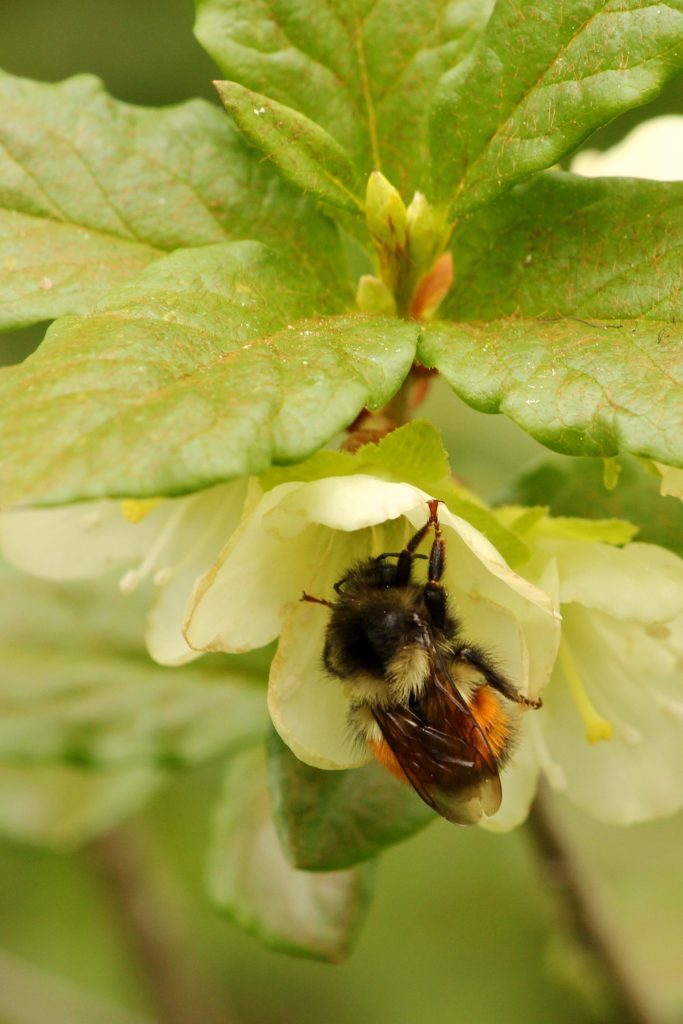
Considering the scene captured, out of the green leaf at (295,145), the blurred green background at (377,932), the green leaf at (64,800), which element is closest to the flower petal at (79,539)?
the green leaf at (295,145)

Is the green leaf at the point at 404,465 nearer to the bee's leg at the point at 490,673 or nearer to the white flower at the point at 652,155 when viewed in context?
the bee's leg at the point at 490,673

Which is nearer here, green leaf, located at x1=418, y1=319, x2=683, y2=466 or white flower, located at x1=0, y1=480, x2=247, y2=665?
green leaf, located at x1=418, y1=319, x2=683, y2=466

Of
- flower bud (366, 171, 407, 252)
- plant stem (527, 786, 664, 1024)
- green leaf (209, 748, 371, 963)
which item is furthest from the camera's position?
plant stem (527, 786, 664, 1024)

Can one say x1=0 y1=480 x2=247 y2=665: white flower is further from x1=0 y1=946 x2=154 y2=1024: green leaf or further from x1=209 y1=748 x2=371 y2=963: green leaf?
x1=0 y1=946 x2=154 y2=1024: green leaf

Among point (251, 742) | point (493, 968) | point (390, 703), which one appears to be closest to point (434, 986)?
point (493, 968)

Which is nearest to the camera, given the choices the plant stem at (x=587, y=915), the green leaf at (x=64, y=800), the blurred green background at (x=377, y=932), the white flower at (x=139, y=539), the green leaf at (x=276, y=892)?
the white flower at (x=139, y=539)

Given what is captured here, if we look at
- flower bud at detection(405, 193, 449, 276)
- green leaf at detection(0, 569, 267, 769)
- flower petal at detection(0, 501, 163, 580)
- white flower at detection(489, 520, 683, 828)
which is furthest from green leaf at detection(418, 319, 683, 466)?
green leaf at detection(0, 569, 267, 769)
